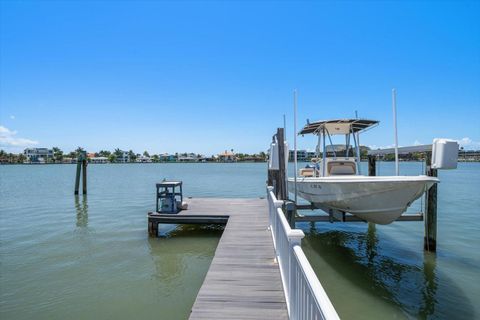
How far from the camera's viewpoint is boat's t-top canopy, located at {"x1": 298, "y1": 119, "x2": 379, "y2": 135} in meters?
10.2

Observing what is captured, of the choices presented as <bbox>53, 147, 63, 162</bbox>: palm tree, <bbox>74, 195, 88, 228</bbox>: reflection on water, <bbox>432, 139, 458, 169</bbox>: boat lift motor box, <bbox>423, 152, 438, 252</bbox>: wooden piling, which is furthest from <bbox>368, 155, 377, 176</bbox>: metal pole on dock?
<bbox>53, 147, 63, 162</bbox>: palm tree

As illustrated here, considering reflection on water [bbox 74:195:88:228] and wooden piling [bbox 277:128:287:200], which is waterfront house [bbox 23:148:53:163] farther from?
wooden piling [bbox 277:128:287:200]

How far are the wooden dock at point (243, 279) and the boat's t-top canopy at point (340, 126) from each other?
11.7 feet

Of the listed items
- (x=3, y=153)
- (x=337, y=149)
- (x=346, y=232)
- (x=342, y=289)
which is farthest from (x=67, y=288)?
(x=3, y=153)

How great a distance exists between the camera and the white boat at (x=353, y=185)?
712cm

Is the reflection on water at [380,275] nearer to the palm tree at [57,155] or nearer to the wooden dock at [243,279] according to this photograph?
the wooden dock at [243,279]

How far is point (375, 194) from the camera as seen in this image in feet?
24.7

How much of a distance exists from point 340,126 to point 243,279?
7043 mm

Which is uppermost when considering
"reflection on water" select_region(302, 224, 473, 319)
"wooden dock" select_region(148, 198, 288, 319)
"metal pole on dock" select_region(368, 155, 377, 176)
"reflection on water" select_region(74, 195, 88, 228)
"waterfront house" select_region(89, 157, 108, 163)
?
"waterfront house" select_region(89, 157, 108, 163)

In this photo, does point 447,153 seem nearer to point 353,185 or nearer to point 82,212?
point 353,185

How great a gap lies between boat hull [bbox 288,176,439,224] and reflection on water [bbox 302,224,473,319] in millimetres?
1472

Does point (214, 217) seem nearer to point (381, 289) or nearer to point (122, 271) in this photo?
point (122, 271)

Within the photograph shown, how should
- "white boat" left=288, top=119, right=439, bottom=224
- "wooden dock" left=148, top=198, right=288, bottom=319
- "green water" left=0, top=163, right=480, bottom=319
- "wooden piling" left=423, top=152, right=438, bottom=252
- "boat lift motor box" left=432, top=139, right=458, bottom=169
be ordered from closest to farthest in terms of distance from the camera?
"wooden dock" left=148, top=198, right=288, bottom=319, "green water" left=0, top=163, right=480, bottom=319, "boat lift motor box" left=432, top=139, right=458, bottom=169, "white boat" left=288, top=119, right=439, bottom=224, "wooden piling" left=423, top=152, right=438, bottom=252

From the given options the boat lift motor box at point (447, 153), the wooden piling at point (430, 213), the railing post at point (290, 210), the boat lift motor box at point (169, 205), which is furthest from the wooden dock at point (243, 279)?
the wooden piling at point (430, 213)
